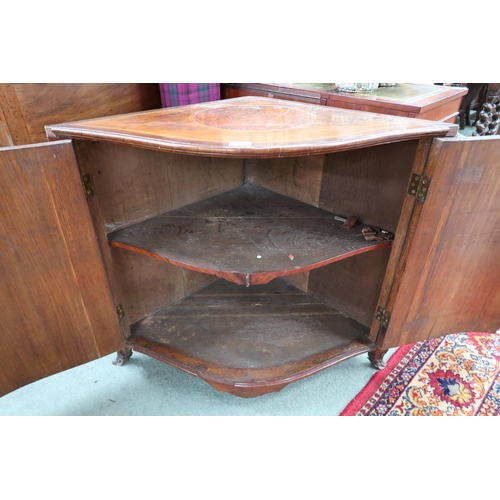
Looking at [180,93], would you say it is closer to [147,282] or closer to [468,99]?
[147,282]

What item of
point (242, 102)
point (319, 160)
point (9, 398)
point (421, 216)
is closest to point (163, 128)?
point (242, 102)

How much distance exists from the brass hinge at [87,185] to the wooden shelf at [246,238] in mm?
161

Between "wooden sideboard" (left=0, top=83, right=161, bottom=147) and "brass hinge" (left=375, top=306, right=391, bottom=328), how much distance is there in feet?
3.62

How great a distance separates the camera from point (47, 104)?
1074mm

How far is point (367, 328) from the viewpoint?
1239mm

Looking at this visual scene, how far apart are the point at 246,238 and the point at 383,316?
483mm

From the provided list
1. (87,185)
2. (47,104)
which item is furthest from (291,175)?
(47,104)

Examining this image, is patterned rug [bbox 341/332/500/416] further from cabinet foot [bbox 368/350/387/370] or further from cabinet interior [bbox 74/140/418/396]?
cabinet interior [bbox 74/140/418/396]

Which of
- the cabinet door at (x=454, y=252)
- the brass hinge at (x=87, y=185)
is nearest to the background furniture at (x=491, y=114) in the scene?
the cabinet door at (x=454, y=252)

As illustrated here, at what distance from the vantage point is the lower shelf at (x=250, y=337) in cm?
107

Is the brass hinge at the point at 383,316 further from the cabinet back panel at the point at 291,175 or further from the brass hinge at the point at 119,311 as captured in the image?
the brass hinge at the point at 119,311

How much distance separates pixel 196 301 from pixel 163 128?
711mm

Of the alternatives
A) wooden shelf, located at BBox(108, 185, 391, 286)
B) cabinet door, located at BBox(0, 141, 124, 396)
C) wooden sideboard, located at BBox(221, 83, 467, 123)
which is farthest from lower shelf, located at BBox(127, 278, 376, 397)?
wooden sideboard, located at BBox(221, 83, 467, 123)

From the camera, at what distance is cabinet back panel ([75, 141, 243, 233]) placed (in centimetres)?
93
